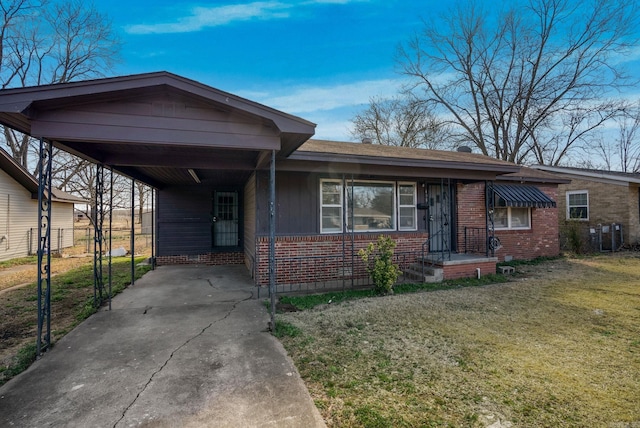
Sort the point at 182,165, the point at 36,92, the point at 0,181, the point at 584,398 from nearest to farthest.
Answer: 1. the point at 584,398
2. the point at 36,92
3. the point at 182,165
4. the point at 0,181

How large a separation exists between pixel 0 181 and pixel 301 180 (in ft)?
40.8

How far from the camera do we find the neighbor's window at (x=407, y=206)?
7.92 m

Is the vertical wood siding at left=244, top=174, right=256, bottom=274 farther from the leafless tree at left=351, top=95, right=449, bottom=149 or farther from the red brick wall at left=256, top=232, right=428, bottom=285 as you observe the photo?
the leafless tree at left=351, top=95, right=449, bottom=149

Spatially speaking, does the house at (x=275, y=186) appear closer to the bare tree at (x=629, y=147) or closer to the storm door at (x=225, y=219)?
the storm door at (x=225, y=219)

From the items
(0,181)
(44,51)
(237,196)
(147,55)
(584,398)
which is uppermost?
(44,51)

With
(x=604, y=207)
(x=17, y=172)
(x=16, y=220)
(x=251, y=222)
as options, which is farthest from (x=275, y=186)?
(x=604, y=207)

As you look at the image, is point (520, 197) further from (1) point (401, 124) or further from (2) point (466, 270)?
(1) point (401, 124)

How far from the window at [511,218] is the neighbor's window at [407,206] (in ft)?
12.0

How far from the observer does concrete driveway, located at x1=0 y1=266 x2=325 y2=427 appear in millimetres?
2377

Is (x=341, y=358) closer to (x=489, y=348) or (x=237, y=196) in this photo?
(x=489, y=348)

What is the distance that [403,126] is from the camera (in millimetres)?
22609

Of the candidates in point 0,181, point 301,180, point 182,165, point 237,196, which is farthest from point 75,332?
point 0,181

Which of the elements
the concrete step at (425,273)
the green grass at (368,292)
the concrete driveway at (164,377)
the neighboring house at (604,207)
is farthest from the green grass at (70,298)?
the neighboring house at (604,207)

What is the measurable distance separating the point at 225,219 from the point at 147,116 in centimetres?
665
